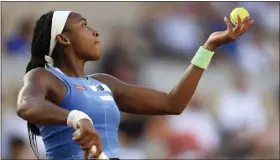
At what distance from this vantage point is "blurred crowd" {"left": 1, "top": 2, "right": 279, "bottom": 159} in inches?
383

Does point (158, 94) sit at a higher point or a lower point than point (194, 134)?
higher

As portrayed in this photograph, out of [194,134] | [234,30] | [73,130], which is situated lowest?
[194,134]

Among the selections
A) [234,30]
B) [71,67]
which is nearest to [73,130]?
[71,67]

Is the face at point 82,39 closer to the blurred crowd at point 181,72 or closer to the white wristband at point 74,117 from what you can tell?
the white wristband at point 74,117

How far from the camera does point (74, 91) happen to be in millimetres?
4625

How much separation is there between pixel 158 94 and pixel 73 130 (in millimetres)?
994

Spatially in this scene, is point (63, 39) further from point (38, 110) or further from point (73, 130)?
point (38, 110)

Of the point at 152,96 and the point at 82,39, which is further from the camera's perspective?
the point at 152,96

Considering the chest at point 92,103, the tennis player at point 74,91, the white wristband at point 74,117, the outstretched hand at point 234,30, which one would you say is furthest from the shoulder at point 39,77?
the outstretched hand at point 234,30

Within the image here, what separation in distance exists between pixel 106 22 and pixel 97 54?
20.6ft

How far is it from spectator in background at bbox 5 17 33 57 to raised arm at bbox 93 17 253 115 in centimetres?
501

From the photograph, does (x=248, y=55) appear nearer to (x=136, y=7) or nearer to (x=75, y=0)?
(x=136, y=7)

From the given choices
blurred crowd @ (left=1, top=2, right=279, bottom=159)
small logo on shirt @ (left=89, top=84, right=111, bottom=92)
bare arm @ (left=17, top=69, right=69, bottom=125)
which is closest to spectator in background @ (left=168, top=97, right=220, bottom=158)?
blurred crowd @ (left=1, top=2, right=279, bottom=159)

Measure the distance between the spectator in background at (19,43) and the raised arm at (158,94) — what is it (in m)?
5.01
